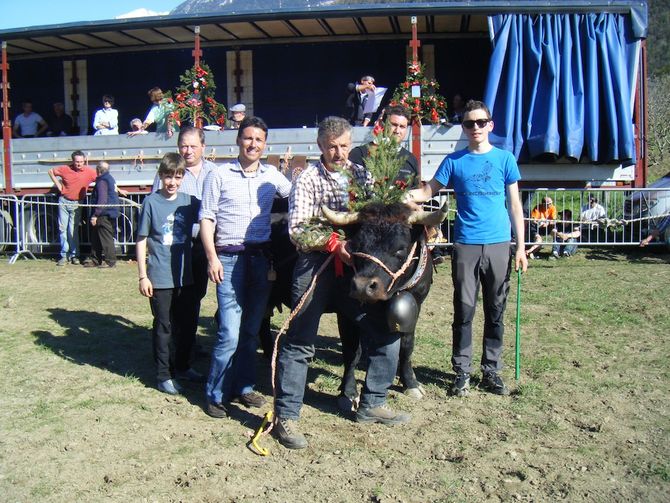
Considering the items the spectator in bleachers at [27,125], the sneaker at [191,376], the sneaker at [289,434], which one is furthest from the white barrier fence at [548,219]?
the sneaker at [289,434]

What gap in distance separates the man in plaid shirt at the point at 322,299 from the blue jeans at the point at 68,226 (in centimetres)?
855

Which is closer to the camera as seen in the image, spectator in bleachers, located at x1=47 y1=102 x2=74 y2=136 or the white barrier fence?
the white barrier fence

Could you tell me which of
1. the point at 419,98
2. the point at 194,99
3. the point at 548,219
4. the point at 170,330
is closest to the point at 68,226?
the point at 194,99

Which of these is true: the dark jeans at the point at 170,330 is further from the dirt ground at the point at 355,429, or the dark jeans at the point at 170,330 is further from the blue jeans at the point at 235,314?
the blue jeans at the point at 235,314

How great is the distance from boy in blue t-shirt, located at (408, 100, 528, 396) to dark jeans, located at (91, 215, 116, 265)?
26.0 feet

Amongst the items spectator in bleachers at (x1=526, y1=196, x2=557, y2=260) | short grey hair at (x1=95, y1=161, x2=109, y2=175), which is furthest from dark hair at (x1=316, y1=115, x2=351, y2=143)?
short grey hair at (x1=95, y1=161, x2=109, y2=175)

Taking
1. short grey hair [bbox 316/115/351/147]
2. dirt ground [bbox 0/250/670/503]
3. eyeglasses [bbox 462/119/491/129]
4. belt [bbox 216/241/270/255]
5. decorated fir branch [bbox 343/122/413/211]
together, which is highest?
eyeglasses [bbox 462/119/491/129]

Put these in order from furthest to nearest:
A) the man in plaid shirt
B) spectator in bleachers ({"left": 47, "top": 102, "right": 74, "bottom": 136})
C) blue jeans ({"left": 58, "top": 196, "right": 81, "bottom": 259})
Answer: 1. spectator in bleachers ({"left": 47, "top": 102, "right": 74, "bottom": 136})
2. blue jeans ({"left": 58, "top": 196, "right": 81, "bottom": 259})
3. the man in plaid shirt

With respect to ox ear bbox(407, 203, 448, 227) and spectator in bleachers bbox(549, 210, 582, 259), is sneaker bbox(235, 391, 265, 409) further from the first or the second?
spectator in bleachers bbox(549, 210, 582, 259)

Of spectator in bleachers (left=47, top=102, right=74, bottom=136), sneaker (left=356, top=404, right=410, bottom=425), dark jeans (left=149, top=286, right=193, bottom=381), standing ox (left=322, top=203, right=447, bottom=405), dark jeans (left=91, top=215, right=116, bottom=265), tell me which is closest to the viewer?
standing ox (left=322, top=203, right=447, bottom=405)

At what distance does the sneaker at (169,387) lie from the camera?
17.4 feet

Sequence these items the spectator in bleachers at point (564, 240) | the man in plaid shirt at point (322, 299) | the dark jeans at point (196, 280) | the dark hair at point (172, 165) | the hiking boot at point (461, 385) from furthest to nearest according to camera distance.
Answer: the spectator in bleachers at point (564, 240) < the dark jeans at point (196, 280) < the dark hair at point (172, 165) < the hiking boot at point (461, 385) < the man in plaid shirt at point (322, 299)

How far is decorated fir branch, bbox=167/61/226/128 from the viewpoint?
12.2 metres

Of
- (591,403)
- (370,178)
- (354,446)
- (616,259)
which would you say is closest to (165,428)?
(354,446)
